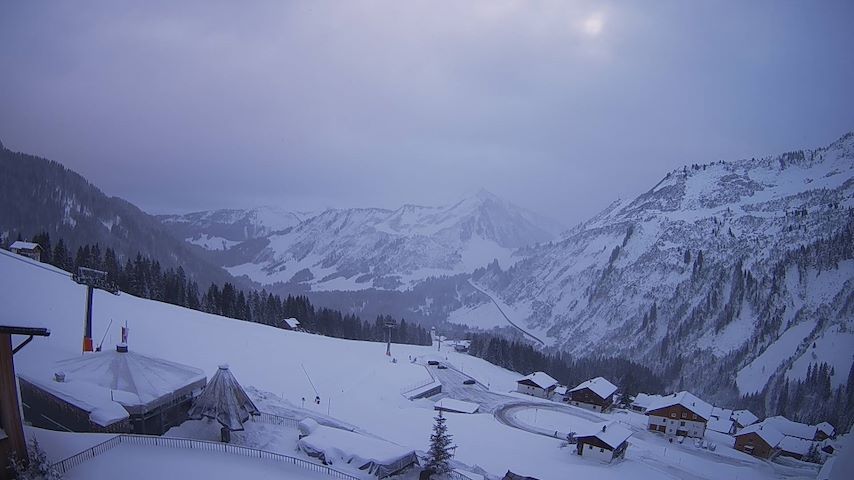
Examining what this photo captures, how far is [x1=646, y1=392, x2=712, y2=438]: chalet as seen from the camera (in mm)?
43031

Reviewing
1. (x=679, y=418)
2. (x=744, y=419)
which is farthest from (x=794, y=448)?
(x=744, y=419)

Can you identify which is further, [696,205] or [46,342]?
[696,205]

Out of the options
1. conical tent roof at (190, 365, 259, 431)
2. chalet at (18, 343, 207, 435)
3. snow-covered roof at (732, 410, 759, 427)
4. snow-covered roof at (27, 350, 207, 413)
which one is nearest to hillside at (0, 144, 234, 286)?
snow-covered roof at (27, 350, 207, 413)

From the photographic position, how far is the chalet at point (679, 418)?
43031 mm

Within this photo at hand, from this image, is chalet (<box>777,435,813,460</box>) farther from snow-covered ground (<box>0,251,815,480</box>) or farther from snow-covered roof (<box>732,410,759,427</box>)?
Answer: snow-covered roof (<box>732,410,759,427</box>)

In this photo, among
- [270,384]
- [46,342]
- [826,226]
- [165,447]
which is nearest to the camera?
[165,447]

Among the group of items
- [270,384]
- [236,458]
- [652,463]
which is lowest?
[652,463]

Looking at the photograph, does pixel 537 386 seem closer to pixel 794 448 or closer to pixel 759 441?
pixel 759 441

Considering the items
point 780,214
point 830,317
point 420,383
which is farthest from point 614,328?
point 420,383

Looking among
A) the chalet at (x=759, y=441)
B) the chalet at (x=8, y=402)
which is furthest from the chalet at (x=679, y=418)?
the chalet at (x=8, y=402)

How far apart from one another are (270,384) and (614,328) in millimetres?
113675

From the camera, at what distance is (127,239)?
13512 cm

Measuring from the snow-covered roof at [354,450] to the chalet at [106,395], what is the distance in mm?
5828

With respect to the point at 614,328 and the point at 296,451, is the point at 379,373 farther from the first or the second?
the point at 614,328
